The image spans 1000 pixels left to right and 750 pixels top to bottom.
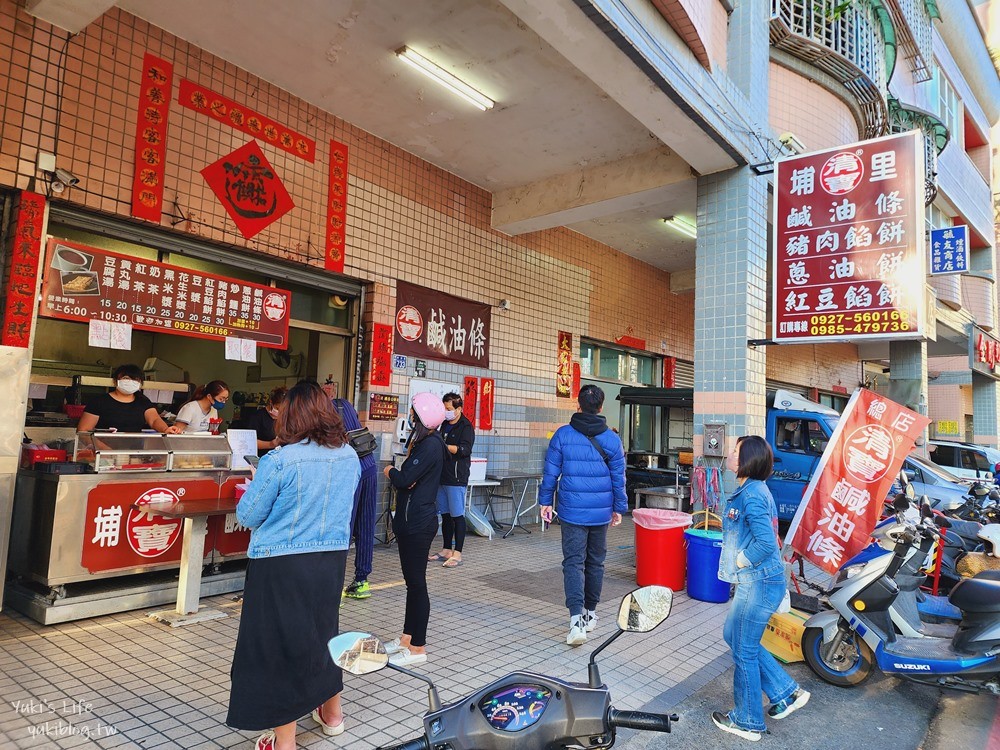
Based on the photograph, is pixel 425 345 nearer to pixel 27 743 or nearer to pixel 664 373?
pixel 27 743

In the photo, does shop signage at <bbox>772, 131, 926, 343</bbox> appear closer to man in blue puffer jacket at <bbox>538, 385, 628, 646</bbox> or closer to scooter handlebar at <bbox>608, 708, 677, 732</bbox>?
man in blue puffer jacket at <bbox>538, 385, 628, 646</bbox>

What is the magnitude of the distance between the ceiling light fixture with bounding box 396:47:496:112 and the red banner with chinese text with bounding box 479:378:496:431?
403 cm

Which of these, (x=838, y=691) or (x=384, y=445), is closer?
(x=838, y=691)

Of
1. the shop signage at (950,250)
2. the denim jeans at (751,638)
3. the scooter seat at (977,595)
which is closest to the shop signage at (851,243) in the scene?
the scooter seat at (977,595)

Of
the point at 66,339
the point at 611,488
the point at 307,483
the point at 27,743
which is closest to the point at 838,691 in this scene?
the point at 611,488

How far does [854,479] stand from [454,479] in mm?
4039

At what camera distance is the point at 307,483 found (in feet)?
9.02

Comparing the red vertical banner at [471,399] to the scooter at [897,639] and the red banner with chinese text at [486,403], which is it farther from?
the scooter at [897,639]

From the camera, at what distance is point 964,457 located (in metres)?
13.3

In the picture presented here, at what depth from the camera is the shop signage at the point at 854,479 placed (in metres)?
4.84

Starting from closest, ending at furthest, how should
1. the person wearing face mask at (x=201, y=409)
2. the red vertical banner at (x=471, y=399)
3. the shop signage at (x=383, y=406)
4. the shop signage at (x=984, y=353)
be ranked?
the person wearing face mask at (x=201, y=409)
the shop signage at (x=383, y=406)
the red vertical banner at (x=471, y=399)
the shop signage at (x=984, y=353)

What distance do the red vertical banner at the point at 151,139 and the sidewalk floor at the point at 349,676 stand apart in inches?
146

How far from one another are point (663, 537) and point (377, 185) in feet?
18.4

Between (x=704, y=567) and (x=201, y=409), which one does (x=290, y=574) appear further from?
(x=704, y=567)
